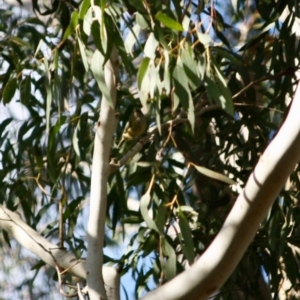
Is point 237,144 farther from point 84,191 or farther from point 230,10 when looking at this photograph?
point 230,10

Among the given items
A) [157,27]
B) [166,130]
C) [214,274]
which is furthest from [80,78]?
[214,274]

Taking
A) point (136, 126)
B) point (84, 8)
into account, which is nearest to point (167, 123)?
point (136, 126)

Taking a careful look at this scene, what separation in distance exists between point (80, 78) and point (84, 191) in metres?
0.36

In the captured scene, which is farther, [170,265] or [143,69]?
[170,265]

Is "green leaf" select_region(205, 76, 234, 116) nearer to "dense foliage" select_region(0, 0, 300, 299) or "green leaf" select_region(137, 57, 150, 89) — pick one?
"dense foliage" select_region(0, 0, 300, 299)

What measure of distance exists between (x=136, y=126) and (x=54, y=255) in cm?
41

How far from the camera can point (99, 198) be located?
66.7 inches

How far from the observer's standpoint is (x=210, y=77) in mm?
1691

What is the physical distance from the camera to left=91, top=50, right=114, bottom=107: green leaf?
1628 millimetres

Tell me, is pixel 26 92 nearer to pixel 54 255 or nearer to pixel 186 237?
pixel 54 255

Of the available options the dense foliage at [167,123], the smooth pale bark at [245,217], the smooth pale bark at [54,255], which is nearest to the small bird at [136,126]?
the dense foliage at [167,123]

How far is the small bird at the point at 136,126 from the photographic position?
205 cm

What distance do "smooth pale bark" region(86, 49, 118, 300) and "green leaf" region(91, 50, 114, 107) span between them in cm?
6

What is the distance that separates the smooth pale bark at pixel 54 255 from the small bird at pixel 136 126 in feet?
1.14
